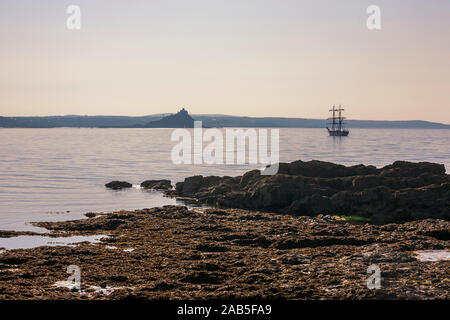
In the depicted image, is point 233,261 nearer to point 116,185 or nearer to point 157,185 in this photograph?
point 157,185

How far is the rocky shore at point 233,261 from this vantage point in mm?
16938

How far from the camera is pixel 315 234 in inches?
1097

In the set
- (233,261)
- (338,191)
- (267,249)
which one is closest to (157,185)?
(338,191)

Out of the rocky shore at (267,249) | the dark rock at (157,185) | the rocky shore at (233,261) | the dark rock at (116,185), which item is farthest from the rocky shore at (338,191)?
the dark rock at (116,185)

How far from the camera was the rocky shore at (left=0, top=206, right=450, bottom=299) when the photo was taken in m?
16.9

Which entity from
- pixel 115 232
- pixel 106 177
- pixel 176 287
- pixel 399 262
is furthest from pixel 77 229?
pixel 106 177

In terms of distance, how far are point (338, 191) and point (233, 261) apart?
22.4 m

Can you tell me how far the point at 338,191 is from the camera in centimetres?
4175

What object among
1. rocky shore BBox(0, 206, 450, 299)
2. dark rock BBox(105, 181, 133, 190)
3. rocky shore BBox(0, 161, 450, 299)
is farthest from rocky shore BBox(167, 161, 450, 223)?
dark rock BBox(105, 181, 133, 190)

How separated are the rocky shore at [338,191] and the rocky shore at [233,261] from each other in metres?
5.67

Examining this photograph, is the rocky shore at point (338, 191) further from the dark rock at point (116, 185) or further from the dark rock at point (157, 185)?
the dark rock at point (116, 185)
